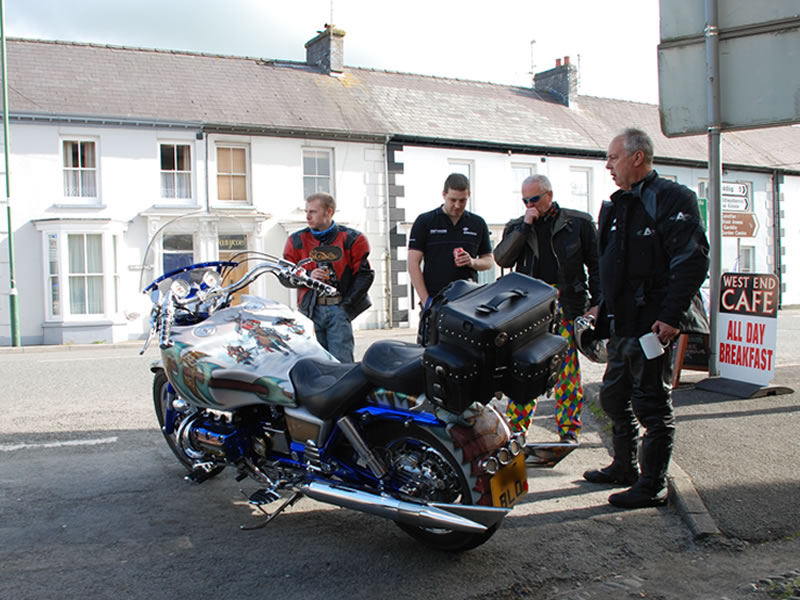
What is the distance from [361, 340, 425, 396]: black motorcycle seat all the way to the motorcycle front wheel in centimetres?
21

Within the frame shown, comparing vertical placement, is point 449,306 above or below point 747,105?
below

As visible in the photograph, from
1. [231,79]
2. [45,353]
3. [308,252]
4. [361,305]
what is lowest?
[45,353]

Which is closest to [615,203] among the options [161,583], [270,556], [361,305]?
[361,305]

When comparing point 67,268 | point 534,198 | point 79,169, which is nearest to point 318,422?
point 534,198

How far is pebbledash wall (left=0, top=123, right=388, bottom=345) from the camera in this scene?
1775 centimetres

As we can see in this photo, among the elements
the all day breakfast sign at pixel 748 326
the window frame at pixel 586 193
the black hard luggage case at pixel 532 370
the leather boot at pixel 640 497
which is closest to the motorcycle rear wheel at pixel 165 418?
the black hard luggage case at pixel 532 370

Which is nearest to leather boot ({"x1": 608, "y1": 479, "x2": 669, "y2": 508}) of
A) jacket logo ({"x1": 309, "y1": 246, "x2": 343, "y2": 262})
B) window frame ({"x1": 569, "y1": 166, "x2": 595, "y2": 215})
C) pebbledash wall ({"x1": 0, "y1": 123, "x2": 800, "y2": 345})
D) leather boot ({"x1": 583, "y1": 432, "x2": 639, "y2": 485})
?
leather boot ({"x1": 583, "y1": 432, "x2": 639, "y2": 485})

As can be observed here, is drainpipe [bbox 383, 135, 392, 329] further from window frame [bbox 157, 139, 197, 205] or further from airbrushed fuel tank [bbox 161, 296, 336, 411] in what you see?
airbrushed fuel tank [bbox 161, 296, 336, 411]

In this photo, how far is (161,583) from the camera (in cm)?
325

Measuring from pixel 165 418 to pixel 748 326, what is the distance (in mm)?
5741

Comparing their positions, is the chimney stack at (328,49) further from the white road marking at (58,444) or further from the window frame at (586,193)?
the white road marking at (58,444)

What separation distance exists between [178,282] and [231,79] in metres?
18.3

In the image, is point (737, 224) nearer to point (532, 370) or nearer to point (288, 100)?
point (532, 370)

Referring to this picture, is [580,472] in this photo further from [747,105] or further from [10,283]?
[10,283]
